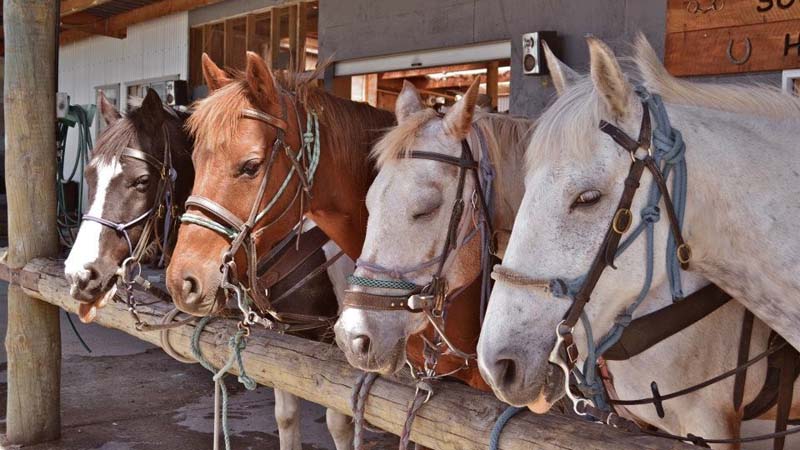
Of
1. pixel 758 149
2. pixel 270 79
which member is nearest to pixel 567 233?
pixel 758 149

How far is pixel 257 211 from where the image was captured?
8.74ft

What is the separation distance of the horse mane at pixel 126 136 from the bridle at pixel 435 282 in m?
1.70

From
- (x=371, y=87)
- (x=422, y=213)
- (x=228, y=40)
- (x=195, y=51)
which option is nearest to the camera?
(x=422, y=213)

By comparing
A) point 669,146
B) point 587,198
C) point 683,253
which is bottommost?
point 683,253

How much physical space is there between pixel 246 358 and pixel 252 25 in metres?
6.67

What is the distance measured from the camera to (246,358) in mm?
2906

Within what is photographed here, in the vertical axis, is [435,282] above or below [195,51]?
below

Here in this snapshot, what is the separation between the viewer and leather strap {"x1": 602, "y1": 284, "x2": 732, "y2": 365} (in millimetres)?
1919

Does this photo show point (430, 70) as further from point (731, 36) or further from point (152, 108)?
point (152, 108)

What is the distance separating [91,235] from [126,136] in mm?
523

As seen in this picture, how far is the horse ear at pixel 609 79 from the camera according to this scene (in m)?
1.58

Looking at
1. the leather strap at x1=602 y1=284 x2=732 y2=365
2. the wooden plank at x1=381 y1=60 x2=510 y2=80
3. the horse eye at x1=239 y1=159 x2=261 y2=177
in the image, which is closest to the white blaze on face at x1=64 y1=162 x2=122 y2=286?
the horse eye at x1=239 y1=159 x2=261 y2=177

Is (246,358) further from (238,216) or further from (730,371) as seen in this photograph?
(730,371)

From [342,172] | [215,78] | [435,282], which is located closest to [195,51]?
[215,78]
